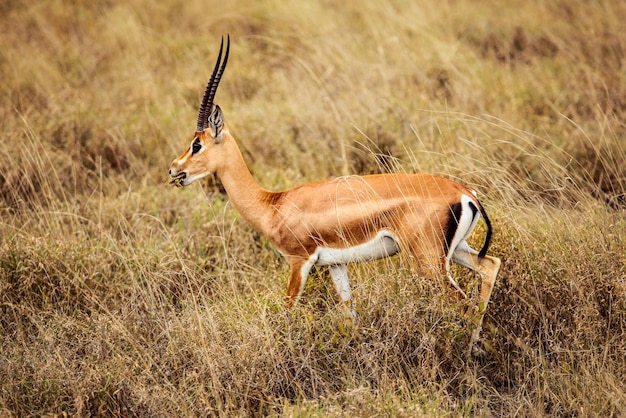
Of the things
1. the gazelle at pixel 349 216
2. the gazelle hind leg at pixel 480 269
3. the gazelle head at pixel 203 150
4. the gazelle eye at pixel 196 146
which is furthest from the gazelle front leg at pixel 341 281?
the gazelle eye at pixel 196 146

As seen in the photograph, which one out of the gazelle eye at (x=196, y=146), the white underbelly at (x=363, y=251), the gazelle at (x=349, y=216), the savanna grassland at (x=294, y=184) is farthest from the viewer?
the gazelle eye at (x=196, y=146)

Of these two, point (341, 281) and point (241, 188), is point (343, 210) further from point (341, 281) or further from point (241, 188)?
point (241, 188)

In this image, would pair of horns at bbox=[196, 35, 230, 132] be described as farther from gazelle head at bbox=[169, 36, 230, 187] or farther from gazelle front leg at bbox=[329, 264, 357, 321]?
gazelle front leg at bbox=[329, 264, 357, 321]

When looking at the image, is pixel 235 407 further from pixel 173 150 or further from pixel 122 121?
pixel 122 121

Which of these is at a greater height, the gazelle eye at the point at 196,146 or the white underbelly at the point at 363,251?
the gazelle eye at the point at 196,146

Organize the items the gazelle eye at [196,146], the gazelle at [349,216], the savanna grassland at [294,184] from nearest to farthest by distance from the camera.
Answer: the savanna grassland at [294,184], the gazelle at [349,216], the gazelle eye at [196,146]

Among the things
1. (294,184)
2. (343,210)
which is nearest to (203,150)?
(343,210)

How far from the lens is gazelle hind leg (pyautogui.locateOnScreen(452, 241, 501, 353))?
11.9 feet

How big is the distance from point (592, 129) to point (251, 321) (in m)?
4.09

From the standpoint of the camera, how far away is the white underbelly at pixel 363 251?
3.79 metres

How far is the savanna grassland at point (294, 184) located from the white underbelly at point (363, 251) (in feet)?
0.45

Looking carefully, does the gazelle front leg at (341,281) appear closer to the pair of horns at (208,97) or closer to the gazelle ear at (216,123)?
the gazelle ear at (216,123)

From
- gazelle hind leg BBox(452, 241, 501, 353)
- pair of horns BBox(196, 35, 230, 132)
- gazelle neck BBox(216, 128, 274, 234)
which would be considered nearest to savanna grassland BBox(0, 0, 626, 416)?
gazelle hind leg BBox(452, 241, 501, 353)

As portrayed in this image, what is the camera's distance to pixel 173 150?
6227mm
